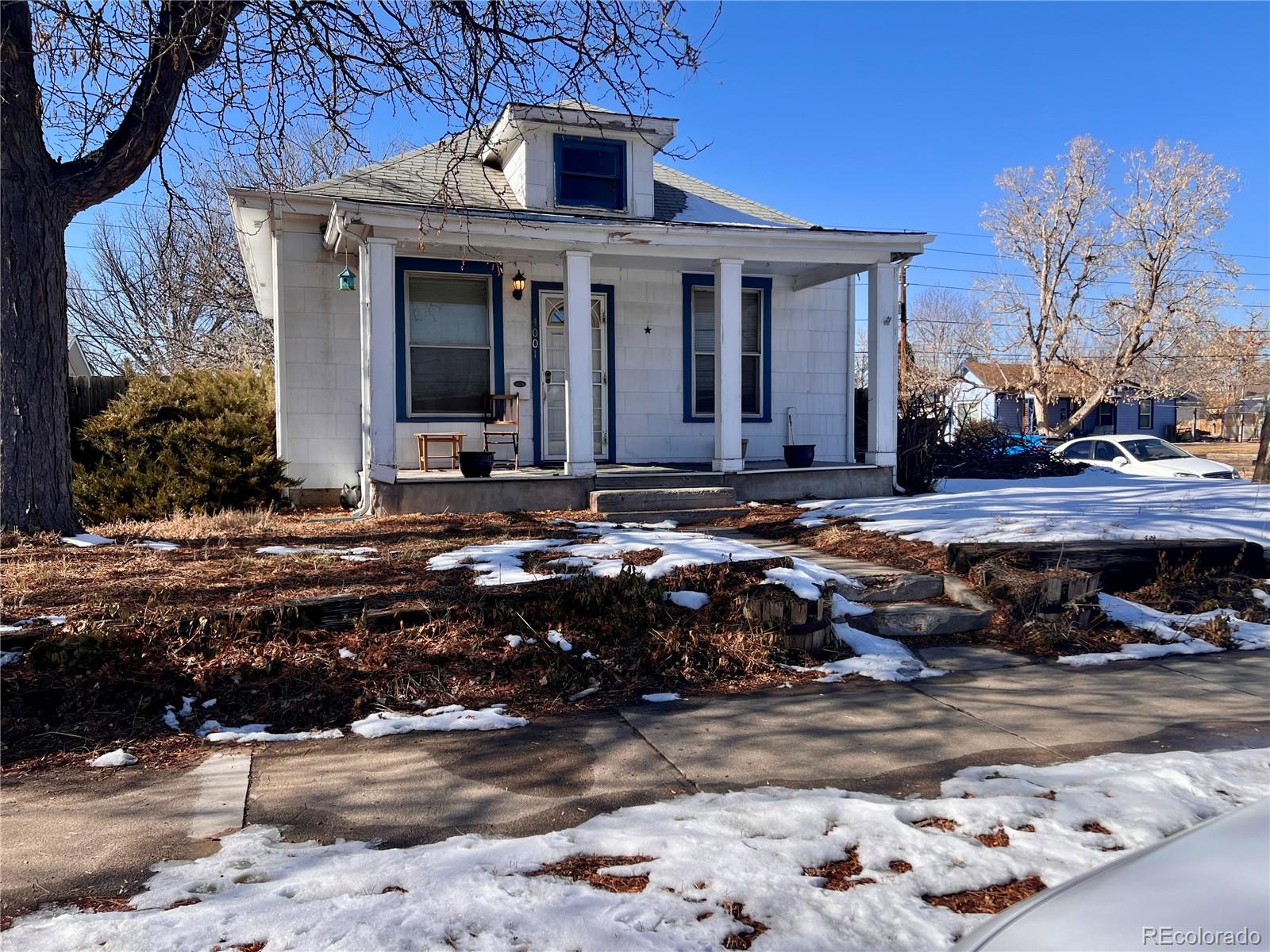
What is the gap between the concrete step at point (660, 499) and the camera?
9.74 meters

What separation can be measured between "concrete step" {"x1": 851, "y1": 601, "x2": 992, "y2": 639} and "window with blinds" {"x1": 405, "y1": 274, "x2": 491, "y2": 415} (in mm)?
7082

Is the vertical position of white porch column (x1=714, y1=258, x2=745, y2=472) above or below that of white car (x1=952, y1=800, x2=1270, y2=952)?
above

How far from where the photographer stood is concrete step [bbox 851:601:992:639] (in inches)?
234

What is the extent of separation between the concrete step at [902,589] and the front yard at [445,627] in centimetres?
14

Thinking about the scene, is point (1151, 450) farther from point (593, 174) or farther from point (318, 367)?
point (318, 367)

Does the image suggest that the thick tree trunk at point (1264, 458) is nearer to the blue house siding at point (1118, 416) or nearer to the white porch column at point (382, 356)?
the white porch column at point (382, 356)

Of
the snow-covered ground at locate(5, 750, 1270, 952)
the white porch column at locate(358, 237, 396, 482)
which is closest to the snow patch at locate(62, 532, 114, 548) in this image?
the white porch column at locate(358, 237, 396, 482)

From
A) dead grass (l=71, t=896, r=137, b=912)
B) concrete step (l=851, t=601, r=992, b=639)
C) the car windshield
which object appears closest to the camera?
dead grass (l=71, t=896, r=137, b=912)

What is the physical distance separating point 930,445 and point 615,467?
5.31 m

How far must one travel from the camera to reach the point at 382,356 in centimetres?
953

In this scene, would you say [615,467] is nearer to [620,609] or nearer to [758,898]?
[620,609]

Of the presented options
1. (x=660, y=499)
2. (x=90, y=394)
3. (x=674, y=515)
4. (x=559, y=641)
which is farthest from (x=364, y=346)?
(x=90, y=394)

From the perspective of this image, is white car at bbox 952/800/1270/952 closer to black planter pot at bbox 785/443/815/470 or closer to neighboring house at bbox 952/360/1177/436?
black planter pot at bbox 785/443/815/470

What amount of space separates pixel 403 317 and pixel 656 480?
3953mm
